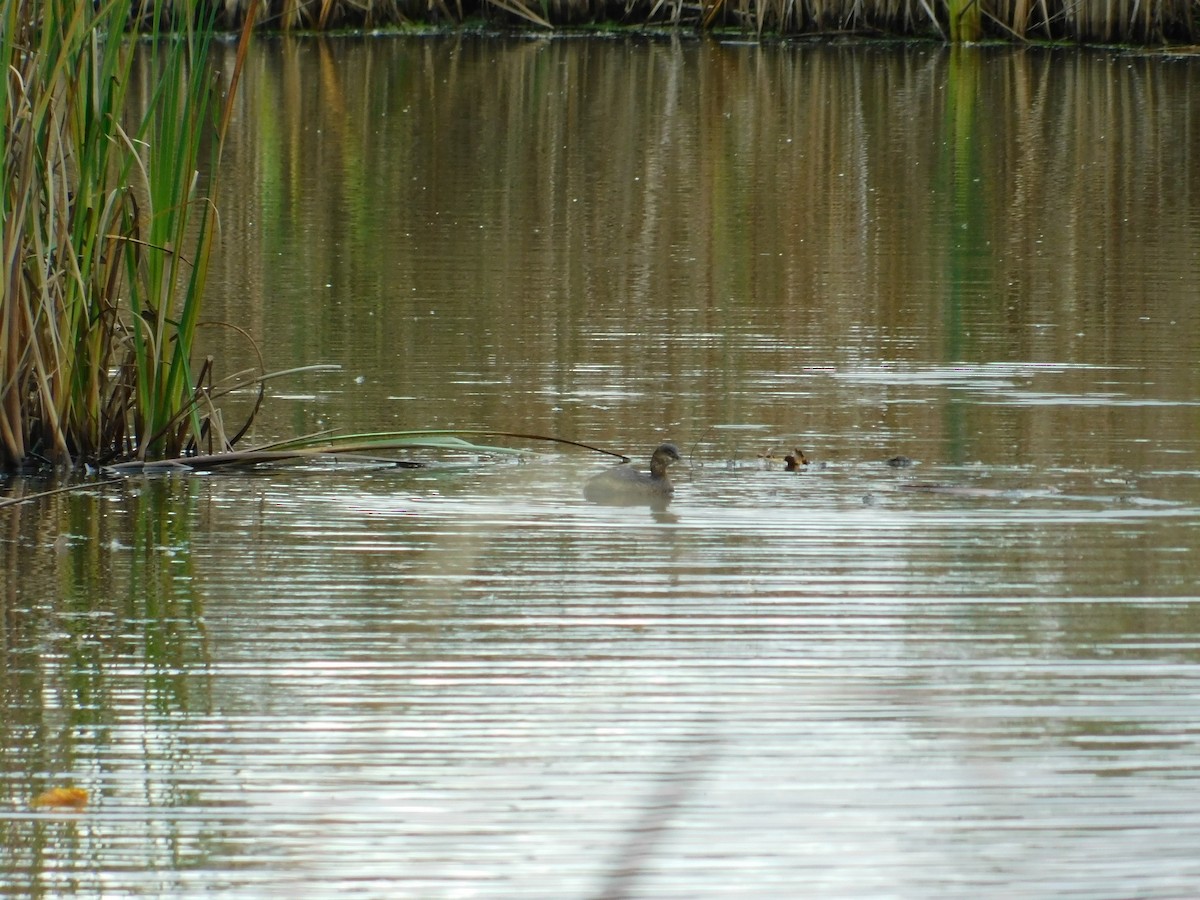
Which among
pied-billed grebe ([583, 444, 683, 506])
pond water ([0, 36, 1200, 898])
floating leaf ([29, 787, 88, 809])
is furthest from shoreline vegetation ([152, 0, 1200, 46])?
floating leaf ([29, 787, 88, 809])

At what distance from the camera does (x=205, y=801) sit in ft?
11.1

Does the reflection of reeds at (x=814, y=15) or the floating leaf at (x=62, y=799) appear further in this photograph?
the reflection of reeds at (x=814, y=15)

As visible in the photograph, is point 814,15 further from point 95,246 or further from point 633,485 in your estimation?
point 633,485

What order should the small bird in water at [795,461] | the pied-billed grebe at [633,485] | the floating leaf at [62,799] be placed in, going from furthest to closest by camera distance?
the small bird in water at [795,461] < the pied-billed grebe at [633,485] < the floating leaf at [62,799]

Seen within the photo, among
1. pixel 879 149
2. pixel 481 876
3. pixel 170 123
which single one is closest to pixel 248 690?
pixel 481 876

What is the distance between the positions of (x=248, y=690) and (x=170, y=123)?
2.01 meters

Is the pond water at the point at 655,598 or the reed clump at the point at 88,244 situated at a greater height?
the reed clump at the point at 88,244

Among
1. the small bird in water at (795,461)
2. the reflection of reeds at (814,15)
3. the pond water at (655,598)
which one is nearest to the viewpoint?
the pond water at (655,598)

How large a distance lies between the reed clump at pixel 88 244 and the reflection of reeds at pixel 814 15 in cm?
1742

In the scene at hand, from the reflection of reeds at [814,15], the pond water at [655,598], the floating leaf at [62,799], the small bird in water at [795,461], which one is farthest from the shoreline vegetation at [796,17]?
the floating leaf at [62,799]

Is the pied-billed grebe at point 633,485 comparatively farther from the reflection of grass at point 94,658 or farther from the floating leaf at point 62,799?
the floating leaf at point 62,799

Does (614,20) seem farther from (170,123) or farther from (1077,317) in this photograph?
(170,123)

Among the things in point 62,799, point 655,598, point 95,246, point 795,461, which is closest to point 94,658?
point 62,799

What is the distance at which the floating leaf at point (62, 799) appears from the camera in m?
3.38
